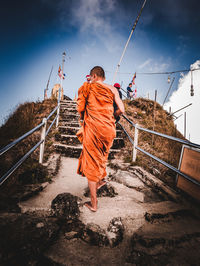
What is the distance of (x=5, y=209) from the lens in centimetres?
154

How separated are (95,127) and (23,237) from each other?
1.34 meters

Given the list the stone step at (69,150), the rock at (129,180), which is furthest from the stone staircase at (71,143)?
the rock at (129,180)

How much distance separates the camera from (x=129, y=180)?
111 inches

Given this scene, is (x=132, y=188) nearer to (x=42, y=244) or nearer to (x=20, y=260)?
(x=42, y=244)

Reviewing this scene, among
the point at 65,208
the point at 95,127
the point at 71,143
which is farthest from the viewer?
the point at 71,143

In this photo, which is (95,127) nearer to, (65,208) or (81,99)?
(81,99)

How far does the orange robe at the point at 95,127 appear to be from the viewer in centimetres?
192

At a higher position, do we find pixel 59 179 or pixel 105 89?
pixel 105 89

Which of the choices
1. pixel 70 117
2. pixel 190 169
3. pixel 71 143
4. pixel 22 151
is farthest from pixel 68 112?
pixel 190 169

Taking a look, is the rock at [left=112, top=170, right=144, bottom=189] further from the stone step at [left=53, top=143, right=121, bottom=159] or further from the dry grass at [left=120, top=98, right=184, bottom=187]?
the stone step at [left=53, top=143, right=121, bottom=159]

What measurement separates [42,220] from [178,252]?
1.29m

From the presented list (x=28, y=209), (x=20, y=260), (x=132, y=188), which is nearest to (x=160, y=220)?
(x=132, y=188)

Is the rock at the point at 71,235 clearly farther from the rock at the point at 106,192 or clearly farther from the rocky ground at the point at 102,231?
the rock at the point at 106,192

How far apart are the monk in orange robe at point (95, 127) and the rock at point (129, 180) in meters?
0.99
